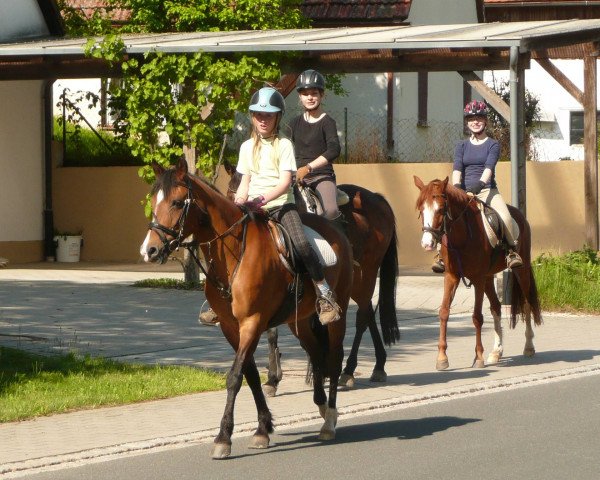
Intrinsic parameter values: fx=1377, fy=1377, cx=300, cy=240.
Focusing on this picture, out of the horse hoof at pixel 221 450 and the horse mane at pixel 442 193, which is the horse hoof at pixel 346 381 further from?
the horse hoof at pixel 221 450

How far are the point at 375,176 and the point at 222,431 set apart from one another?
17059 millimetres

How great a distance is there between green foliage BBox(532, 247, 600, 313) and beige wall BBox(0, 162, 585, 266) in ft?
17.0

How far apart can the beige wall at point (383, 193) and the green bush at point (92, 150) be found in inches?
23.5

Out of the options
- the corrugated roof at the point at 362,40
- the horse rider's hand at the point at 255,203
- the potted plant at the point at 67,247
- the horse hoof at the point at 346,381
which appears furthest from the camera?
the potted plant at the point at 67,247

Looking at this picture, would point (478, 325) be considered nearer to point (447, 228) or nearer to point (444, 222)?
point (447, 228)

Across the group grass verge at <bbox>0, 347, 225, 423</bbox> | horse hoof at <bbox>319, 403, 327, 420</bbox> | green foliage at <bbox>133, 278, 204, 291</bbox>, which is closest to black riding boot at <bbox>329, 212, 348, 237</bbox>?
grass verge at <bbox>0, 347, 225, 423</bbox>

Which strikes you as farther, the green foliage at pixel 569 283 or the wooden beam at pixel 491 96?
the wooden beam at pixel 491 96

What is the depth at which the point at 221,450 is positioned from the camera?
9.04 metres

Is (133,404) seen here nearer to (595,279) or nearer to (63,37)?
(595,279)

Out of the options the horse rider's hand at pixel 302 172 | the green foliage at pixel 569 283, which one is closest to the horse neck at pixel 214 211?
the horse rider's hand at pixel 302 172

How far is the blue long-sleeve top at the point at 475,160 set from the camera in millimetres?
13891

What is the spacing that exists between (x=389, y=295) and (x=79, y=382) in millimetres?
2993

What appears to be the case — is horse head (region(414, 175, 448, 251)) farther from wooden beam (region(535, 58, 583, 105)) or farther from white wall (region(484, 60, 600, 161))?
white wall (region(484, 60, 600, 161))

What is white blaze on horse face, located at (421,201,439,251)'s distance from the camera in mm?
12562
